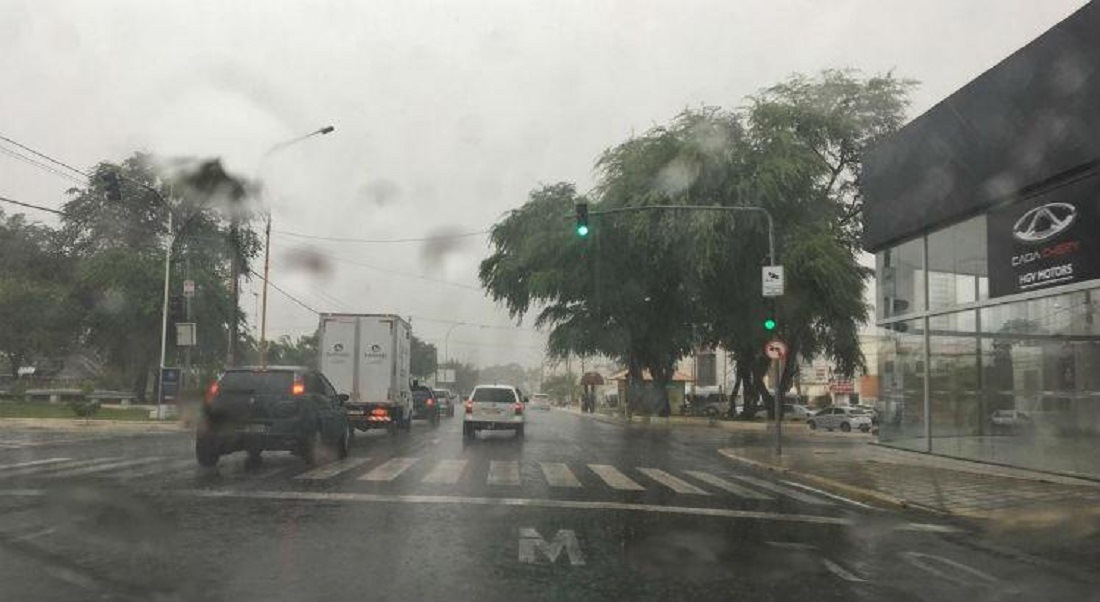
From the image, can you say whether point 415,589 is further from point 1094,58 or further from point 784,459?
point 784,459

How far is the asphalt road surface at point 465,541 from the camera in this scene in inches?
252

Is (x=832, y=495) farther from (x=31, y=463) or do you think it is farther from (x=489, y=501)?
(x=31, y=463)

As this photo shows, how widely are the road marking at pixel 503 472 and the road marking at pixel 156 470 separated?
15.8 feet

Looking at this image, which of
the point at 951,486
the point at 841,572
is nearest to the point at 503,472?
the point at 951,486

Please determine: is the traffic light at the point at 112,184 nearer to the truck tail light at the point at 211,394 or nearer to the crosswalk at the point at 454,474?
the crosswalk at the point at 454,474

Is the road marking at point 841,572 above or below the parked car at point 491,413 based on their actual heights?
below

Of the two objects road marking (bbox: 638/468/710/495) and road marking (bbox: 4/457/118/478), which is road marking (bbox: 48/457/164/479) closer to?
road marking (bbox: 4/457/118/478)

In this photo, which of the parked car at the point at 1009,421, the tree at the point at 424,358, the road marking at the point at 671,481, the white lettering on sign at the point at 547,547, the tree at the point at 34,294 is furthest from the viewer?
the tree at the point at 424,358

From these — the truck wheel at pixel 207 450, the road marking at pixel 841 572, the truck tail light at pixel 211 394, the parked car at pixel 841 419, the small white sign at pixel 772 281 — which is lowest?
the parked car at pixel 841 419

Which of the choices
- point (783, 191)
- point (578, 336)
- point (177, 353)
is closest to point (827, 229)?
point (783, 191)

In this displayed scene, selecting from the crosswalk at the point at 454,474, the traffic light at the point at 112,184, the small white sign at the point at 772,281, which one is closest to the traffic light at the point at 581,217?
the small white sign at the point at 772,281

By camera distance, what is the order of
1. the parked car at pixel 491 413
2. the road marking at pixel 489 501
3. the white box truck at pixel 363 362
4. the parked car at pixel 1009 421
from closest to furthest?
1. the road marking at pixel 489 501
2. the parked car at pixel 1009 421
3. the white box truck at pixel 363 362
4. the parked car at pixel 491 413

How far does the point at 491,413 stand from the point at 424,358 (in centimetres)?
8583

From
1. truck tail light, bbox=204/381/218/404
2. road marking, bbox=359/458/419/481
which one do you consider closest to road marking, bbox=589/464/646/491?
road marking, bbox=359/458/419/481
